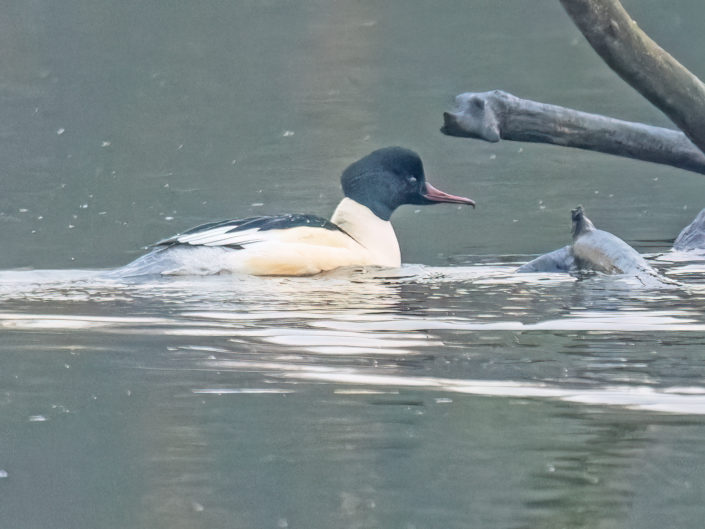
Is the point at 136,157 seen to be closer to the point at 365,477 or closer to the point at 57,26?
the point at 57,26

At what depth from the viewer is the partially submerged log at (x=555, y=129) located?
784cm

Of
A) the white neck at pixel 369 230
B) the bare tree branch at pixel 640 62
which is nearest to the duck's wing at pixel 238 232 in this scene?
the white neck at pixel 369 230

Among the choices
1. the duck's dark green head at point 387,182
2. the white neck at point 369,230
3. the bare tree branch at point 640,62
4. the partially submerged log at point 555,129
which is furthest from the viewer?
the duck's dark green head at point 387,182

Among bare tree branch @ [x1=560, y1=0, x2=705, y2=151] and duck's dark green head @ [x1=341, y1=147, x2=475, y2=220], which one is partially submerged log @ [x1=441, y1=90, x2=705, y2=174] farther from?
bare tree branch @ [x1=560, y1=0, x2=705, y2=151]

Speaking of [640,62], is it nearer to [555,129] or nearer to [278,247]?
[555,129]

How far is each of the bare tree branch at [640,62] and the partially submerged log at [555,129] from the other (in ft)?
3.57

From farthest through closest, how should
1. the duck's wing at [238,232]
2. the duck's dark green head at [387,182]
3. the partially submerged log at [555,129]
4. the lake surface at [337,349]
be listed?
the duck's dark green head at [387,182] < the duck's wing at [238,232] < the partially submerged log at [555,129] < the lake surface at [337,349]

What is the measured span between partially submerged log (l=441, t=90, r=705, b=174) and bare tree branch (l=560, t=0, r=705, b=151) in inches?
42.9

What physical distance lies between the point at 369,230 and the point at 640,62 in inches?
101

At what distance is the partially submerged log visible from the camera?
7.84 meters

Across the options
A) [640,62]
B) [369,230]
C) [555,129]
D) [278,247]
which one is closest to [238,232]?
[278,247]

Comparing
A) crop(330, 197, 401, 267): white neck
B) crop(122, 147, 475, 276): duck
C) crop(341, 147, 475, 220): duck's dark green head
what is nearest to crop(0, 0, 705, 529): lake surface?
crop(122, 147, 475, 276): duck

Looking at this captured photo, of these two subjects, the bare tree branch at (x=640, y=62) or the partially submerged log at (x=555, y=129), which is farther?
the partially submerged log at (x=555, y=129)

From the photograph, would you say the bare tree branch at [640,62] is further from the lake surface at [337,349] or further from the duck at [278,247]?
the duck at [278,247]
